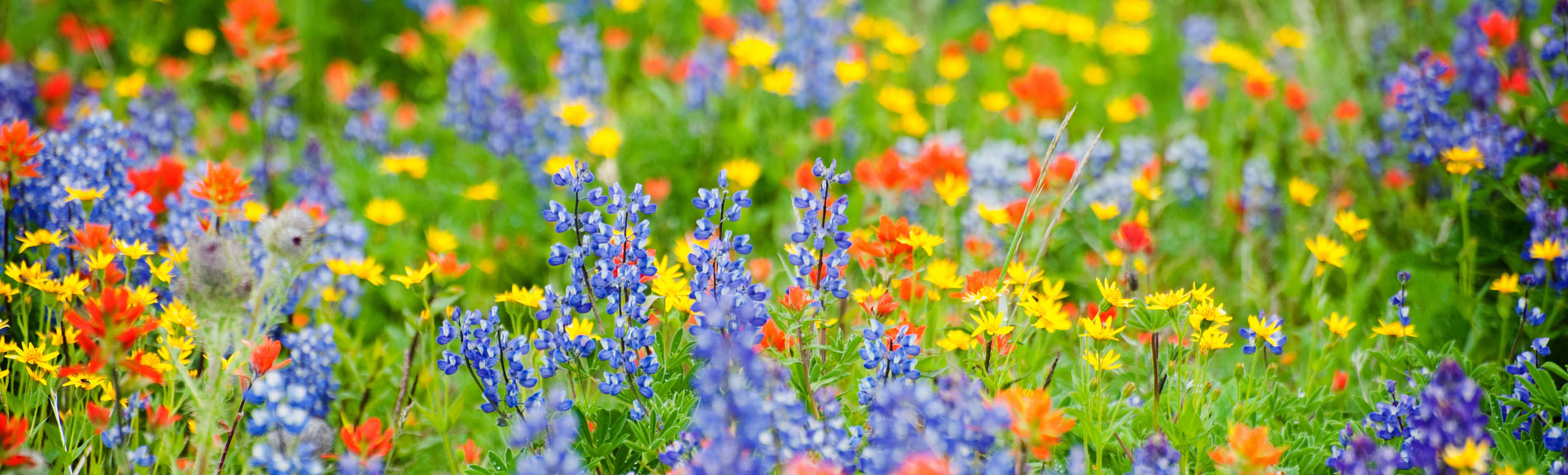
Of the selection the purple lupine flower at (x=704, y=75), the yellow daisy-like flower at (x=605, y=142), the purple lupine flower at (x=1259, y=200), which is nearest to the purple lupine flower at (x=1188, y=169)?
the purple lupine flower at (x=1259, y=200)

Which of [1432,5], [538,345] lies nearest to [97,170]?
[538,345]

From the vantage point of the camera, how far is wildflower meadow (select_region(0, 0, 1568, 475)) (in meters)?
1.72

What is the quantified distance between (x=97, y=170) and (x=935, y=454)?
2036 mm

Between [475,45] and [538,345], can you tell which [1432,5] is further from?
[538,345]

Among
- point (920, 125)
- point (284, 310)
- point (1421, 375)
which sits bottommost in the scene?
point (1421, 375)

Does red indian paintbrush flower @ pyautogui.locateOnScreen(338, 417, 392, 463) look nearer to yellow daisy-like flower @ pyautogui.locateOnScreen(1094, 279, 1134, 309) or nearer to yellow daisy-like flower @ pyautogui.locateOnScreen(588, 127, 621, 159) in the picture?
yellow daisy-like flower @ pyautogui.locateOnScreen(1094, 279, 1134, 309)

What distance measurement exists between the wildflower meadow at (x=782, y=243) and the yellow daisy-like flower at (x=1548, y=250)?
18 millimetres

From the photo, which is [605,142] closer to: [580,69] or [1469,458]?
[580,69]

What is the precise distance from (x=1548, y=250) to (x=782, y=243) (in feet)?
6.23

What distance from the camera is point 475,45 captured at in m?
4.58

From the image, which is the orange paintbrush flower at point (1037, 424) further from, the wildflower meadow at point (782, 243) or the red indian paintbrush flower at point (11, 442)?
the red indian paintbrush flower at point (11, 442)

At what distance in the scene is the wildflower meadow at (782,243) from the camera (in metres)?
1.72

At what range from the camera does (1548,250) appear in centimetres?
223

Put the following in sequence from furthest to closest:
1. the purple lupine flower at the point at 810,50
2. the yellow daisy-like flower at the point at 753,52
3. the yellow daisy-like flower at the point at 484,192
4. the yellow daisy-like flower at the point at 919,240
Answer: the purple lupine flower at the point at 810,50
the yellow daisy-like flower at the point at 753,52
the yellow daisy-like flower at the point at 484,192
the yellow daisy-like flower at the point at 919,240
